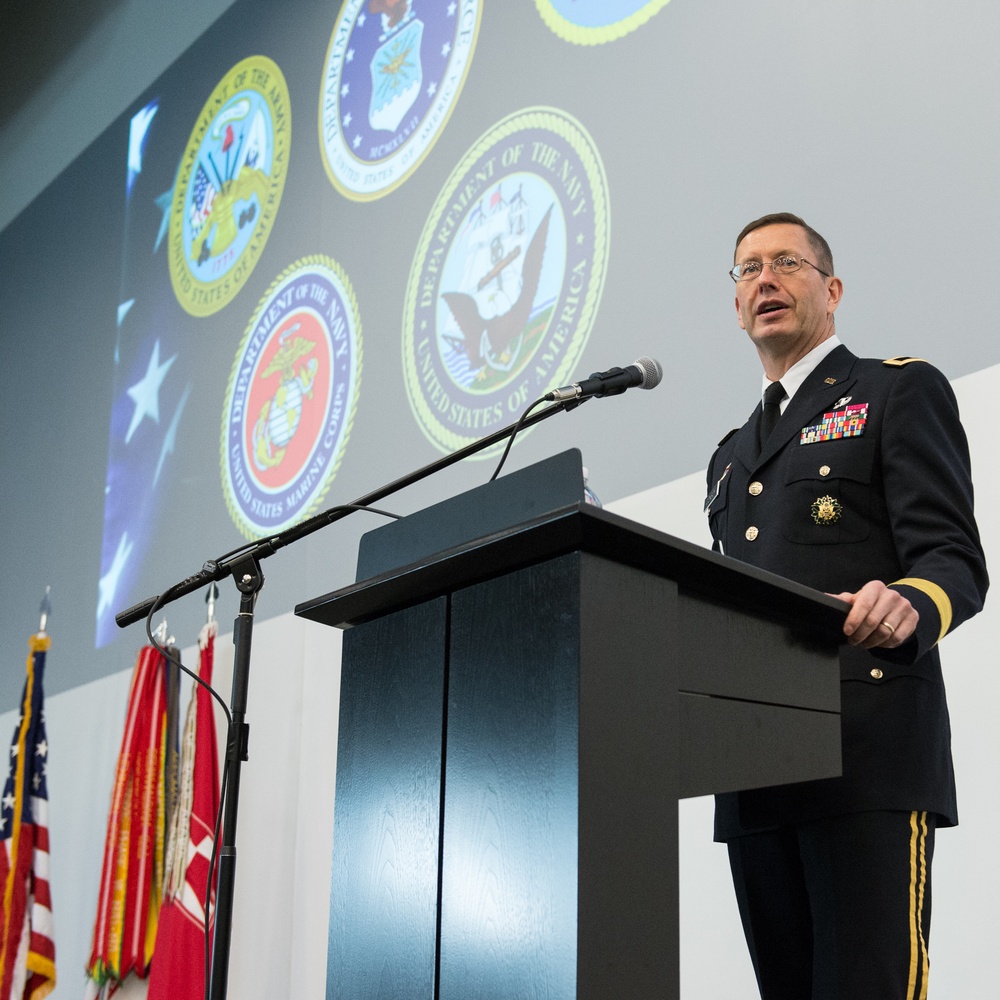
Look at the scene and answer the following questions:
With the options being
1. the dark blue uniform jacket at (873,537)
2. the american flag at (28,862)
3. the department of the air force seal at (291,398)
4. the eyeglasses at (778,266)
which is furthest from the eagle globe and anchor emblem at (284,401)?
the dark blue uniform jacket at (873,537)

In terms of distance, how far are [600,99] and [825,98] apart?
719 mm

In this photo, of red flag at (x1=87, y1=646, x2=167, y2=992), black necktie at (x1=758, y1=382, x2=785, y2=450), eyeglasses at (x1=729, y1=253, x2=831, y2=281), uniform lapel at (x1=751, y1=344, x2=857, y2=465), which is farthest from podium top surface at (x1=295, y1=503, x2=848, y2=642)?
red flag at (x1=87, y1=646, x2=167, y2=992)

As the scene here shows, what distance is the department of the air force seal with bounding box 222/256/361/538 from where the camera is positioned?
3749 mm

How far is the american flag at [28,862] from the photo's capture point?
4.04m

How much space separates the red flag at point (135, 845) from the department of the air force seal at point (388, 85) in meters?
1.78

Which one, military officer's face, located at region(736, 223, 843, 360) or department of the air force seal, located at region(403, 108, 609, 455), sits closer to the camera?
military officer's face, located at region(736, 223, 843, 360)

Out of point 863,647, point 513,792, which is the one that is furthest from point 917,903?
point 513,792

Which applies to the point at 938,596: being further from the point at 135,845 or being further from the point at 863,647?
the point at 135,845

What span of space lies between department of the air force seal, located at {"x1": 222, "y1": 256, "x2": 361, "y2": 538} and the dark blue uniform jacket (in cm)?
221

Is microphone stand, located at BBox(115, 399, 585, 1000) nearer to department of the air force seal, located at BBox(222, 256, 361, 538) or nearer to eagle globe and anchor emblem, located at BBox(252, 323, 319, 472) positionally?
department of the air force seal, located at BBox(222, 256, 361, 538)

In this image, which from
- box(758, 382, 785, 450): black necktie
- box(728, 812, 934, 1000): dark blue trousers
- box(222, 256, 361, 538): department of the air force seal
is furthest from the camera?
box(222, 256, 361, 538): department of the air force seal

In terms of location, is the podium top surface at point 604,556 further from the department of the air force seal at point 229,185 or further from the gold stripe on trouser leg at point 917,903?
the department of the air force seal at point 229,185

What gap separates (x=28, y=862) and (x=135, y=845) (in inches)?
22.7

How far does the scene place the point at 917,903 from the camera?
4.31ft
